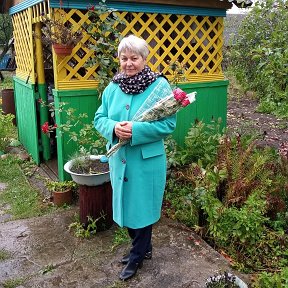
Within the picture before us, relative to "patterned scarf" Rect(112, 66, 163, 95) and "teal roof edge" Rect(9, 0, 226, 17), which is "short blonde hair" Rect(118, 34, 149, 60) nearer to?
"patterned scarf" Rect(112, 66, 163, 95)

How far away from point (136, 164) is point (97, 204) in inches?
44.1

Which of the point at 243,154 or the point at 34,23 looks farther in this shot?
the point at 34,23

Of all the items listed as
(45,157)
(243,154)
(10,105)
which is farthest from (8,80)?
(243,154)

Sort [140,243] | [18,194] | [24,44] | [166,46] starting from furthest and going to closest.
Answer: [24,44]
[166,46]
[18,194]
[140,243]

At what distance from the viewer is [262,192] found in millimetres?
3408

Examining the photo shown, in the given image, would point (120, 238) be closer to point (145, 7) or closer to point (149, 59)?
point (149, 59)

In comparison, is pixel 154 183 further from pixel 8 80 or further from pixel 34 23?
pixel 8 80

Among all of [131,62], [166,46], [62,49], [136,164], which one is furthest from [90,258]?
[166,46]

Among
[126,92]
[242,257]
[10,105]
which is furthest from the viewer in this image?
[10,105]

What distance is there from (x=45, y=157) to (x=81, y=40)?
6.81 feet

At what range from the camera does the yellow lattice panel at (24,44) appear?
5059 millimetres

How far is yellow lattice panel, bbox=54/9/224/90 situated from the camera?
411 cm

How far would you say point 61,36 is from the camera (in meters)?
3.87

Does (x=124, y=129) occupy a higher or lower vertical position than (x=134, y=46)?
lower
